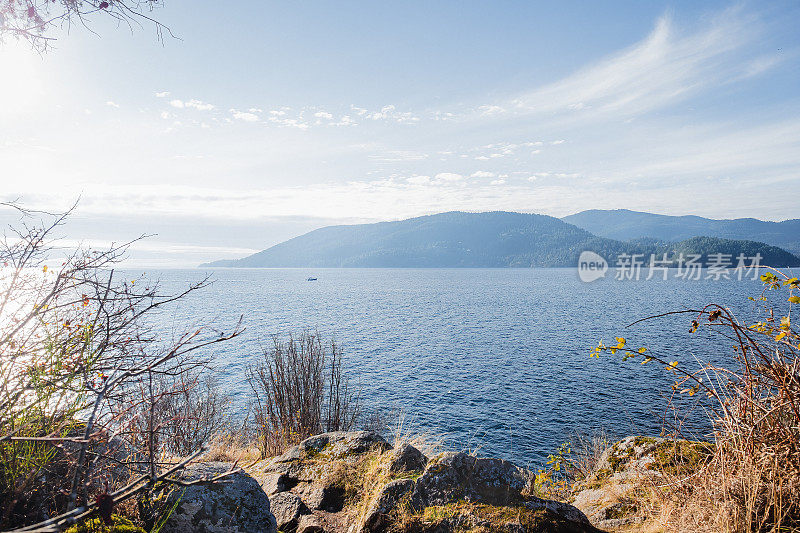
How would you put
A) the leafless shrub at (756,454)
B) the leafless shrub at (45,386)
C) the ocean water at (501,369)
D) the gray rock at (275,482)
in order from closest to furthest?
the leafless shrub at (45,386) → the leafless shrub at (756,454) → the gray rock at (275,482) → the ocean water at (501,369)

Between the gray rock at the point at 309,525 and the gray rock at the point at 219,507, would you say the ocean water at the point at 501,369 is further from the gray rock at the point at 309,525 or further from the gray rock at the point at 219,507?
the gray rock at the point at 309,525

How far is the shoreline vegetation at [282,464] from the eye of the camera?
3.04m

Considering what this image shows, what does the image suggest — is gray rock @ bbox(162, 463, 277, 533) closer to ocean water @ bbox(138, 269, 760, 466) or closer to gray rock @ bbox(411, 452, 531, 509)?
gray rock @ bbox(411, 452, 531, 509)

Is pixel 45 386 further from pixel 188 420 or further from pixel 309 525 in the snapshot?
pixel 188 420

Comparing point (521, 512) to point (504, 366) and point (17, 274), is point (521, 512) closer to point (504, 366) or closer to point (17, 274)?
point (17, 274)

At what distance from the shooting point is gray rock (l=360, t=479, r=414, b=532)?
4617 mm

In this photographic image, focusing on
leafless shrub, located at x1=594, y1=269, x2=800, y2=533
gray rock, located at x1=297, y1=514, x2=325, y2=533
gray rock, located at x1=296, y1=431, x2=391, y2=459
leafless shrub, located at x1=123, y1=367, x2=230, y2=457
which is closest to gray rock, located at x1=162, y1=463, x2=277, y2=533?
gray rock, located at x1=297, y1=514, x2=325, y2=533

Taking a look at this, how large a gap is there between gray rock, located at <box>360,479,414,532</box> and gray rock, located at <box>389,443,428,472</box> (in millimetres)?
650

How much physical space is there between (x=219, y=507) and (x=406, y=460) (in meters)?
2.42

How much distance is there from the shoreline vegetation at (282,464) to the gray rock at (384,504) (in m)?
0.02

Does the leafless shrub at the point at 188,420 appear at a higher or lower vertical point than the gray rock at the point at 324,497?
lower

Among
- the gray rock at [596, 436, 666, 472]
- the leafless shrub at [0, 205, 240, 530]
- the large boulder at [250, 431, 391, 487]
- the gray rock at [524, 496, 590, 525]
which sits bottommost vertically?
the gray rock at [596, 436, 666, 472]

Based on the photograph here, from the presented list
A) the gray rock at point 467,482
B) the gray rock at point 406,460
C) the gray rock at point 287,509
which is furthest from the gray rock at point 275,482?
the gray rock at point 467,482

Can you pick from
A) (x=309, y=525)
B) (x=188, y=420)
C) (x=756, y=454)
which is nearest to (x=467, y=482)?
(x=309, y=525)
